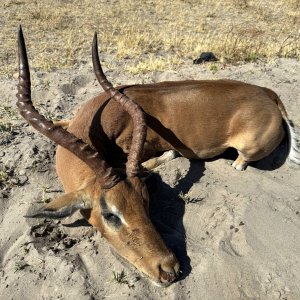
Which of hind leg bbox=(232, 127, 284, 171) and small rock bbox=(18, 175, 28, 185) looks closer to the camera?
small rock bbox=(18, 175, 28, 185)

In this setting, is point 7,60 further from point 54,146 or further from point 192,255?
point 192,255

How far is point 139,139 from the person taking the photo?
5430 millimetres

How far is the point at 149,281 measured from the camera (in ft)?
16.4

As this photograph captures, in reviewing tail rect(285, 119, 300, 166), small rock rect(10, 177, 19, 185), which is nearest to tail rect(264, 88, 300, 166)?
tail rect(285, 119, 300, 166)

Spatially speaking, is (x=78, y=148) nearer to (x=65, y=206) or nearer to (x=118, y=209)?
(x=65, y=206)

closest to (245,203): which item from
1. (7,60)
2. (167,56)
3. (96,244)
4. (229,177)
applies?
(229,177)

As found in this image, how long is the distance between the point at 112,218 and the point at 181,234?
116 cm

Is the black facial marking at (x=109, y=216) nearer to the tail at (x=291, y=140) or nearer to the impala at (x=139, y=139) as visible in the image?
the impala at (x=139, y=139)

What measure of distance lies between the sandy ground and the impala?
0.30 m

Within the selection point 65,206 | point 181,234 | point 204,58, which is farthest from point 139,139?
point 204,58

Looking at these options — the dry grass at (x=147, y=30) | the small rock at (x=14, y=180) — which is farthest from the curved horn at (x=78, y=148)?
the dry grass at (x=147, y=30)

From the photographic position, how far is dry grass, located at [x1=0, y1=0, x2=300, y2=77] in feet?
39.5

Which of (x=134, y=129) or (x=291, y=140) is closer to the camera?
(x=134, y=129)

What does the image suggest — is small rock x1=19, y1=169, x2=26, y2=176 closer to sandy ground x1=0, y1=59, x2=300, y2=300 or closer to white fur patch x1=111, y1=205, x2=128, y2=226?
sandy ground x1=0, y1=59, x2=300, y2=300
